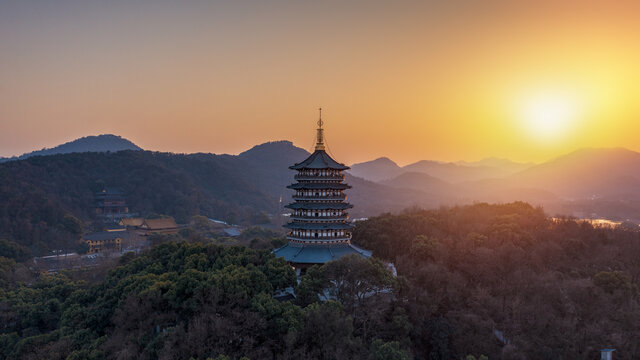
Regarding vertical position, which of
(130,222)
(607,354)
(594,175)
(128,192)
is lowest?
(607,354)

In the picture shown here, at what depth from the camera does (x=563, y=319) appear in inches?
A: 794

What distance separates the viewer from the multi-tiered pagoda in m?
25.8

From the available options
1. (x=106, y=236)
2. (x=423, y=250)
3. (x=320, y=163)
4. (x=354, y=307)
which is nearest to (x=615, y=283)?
(x=423, y=250)

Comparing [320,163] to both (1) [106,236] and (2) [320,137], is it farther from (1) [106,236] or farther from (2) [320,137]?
(1) [106,236]

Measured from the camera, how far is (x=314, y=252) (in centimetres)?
2505

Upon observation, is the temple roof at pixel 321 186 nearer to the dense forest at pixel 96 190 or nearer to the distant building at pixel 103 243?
the dense forest at pixel 96 190

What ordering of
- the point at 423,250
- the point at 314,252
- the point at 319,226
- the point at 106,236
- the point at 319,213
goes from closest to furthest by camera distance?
the point at 314,252 → the point at 319,226 → the point at 319,213 → the point at 423,250 → the point at 106,236

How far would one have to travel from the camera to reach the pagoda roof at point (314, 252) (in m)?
24.3

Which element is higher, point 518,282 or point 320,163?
point 320,163

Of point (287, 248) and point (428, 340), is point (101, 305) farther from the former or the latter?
point (428, 340)

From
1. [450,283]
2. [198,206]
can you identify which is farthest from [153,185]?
[450,283]

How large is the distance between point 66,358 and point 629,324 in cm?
2375

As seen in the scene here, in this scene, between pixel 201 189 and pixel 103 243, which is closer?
pixel 103 243

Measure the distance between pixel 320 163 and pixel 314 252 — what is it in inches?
211
